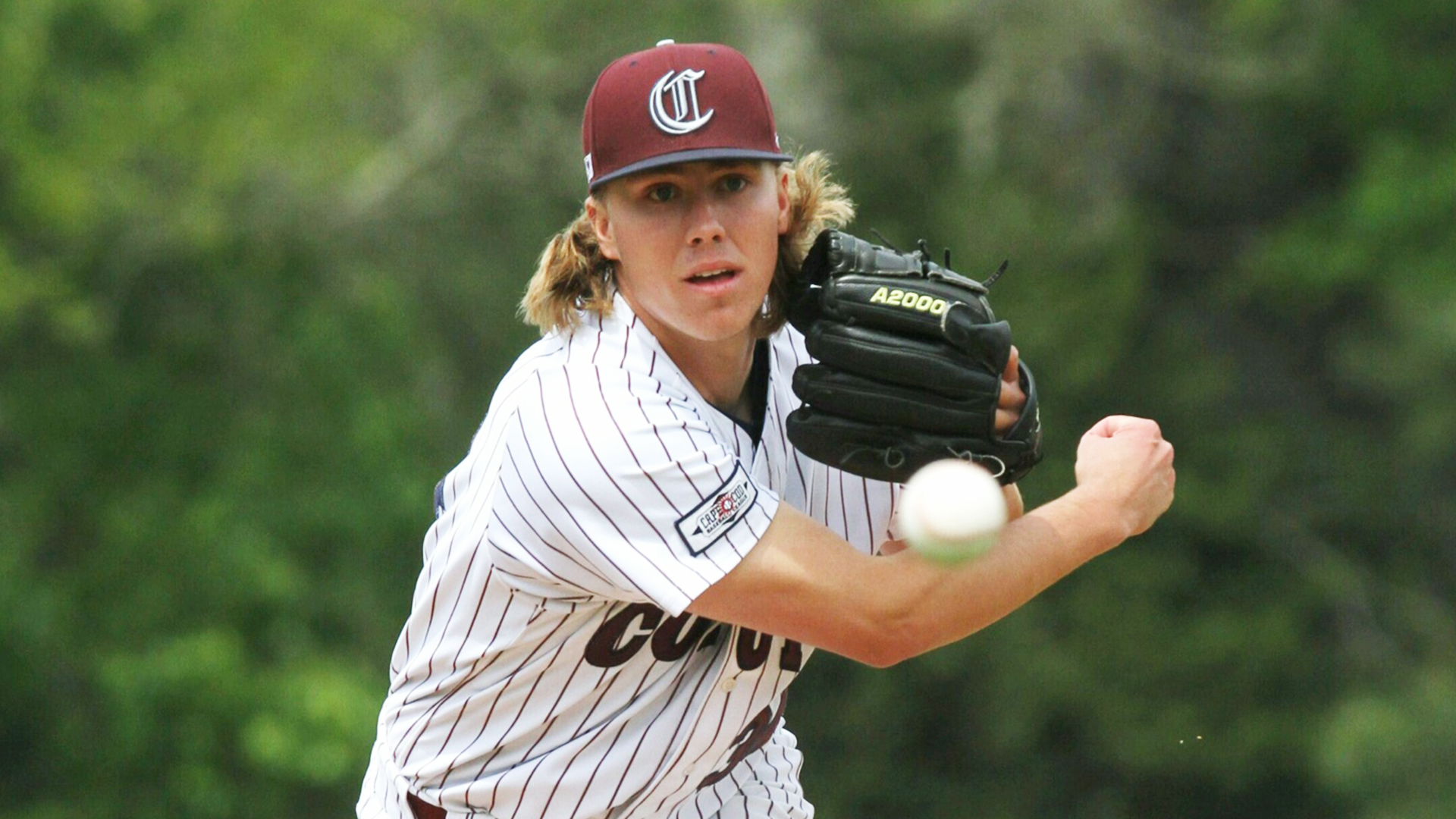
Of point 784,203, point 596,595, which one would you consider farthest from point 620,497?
point 784,203

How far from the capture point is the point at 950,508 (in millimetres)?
3545

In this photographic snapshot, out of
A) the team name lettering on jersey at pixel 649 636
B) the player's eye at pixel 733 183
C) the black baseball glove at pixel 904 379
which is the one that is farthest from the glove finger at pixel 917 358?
the team name lettering on jersey at pixel 649 636

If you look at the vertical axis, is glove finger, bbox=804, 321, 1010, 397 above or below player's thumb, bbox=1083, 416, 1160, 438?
above

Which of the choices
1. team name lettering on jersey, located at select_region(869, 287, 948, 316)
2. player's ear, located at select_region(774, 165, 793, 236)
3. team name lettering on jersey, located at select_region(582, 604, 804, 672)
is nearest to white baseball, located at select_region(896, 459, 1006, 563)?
team name lettering on jersey, located at select_region(869, 287, 948, 316)

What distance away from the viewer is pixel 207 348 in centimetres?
1581

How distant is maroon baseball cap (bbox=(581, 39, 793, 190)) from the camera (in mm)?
3842

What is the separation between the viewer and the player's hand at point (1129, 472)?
4043mm

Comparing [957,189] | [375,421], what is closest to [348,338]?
[375,421]

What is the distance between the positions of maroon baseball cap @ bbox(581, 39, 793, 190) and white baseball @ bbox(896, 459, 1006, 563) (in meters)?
0.75

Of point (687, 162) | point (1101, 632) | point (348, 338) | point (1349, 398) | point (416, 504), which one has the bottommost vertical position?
point (1101, 632)

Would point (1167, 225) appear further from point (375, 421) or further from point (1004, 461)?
point (1004, 461)

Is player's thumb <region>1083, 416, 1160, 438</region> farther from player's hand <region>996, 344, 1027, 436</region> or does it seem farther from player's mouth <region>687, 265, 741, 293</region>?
player's mouth <region>687, 265, 741, 293</region>

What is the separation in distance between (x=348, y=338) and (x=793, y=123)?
4.33 m

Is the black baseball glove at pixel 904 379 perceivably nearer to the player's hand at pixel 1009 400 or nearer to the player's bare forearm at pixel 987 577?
the player's hand at pixel 1009 400
